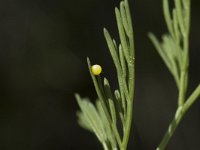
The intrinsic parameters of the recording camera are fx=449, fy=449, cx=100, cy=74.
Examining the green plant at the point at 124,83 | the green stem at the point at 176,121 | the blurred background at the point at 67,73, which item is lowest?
the blurred background at the point at 67,73

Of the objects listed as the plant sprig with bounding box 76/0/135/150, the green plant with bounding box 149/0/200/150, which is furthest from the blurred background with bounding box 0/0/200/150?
the plant sprig with bounding box 76/0/135/150

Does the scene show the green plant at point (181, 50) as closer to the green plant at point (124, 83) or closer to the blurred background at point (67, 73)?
the green plant at point (124, 83)

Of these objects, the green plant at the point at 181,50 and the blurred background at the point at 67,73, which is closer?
the green plant at the point at 181,50

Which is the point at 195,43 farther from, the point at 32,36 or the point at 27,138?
the point at 27,138

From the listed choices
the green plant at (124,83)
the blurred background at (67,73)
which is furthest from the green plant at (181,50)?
the blurred background at (67,73)

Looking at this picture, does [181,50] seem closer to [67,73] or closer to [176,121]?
[176,121]

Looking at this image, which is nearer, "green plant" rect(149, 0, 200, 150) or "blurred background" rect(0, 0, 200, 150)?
"green plant" rect(149, 0, 200, 150)

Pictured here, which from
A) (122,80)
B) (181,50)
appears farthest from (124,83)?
(181,50)

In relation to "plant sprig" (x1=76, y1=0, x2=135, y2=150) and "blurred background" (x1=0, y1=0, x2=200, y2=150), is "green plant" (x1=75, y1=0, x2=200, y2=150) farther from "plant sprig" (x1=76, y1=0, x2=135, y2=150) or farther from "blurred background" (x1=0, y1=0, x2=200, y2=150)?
"blurred background" (x1=0, y1=0, x2=200, y2=150)
